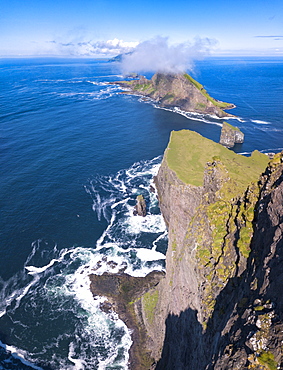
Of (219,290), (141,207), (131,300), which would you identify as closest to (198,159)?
(141,207)

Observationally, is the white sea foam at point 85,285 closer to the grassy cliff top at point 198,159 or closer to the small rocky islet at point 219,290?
the small rocky islet at point 219,290

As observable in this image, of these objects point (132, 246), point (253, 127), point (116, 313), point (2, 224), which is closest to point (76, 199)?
point (2, 224)

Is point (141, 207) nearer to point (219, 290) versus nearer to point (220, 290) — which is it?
point (219, 290)

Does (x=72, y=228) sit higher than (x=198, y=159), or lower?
lower

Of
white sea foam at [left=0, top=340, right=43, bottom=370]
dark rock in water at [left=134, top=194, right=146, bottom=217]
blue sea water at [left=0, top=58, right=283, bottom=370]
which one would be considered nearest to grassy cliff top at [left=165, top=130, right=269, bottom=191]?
dark rock in water at [left=134, top=194, right=146, bottom=217]

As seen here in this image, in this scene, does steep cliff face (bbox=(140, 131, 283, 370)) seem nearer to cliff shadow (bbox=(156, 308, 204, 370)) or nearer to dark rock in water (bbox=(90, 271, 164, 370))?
cliff shadow (bbox=(156, 308, 204, 370))

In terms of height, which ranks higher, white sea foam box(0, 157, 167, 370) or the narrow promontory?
the narrow promontory
